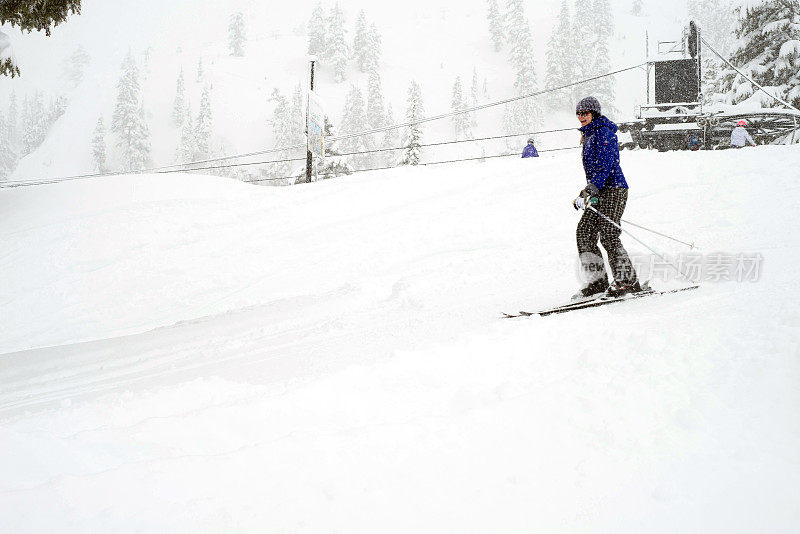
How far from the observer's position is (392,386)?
337 cm

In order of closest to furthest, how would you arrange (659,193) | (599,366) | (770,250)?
(599,366)
(770,250)
(659,193)

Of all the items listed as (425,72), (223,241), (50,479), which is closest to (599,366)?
(50,479)

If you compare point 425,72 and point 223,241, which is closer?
point 223,241

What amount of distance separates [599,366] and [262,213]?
8.61 m

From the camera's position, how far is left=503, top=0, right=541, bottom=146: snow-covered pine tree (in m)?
69.4

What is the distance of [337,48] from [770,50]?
262 ft

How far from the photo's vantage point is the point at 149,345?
18.4ft

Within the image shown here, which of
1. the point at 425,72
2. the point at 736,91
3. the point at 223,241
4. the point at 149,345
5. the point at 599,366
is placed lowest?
the point at 149,345

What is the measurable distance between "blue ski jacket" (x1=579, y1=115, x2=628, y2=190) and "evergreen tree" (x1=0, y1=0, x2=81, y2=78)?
10.2 meters

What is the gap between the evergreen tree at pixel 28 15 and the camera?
9289 millimetres

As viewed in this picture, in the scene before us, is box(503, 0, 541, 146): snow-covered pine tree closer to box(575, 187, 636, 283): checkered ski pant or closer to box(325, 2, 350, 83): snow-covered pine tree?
box(325, 2, 350, 83): snow-covered pine tree

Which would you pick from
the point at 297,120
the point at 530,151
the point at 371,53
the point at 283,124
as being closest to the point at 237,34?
the point at 371,53

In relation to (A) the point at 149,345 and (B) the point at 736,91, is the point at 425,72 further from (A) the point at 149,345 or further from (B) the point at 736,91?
(A) the point at 149,345

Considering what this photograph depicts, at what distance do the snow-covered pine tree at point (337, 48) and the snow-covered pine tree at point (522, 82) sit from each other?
103 ft
